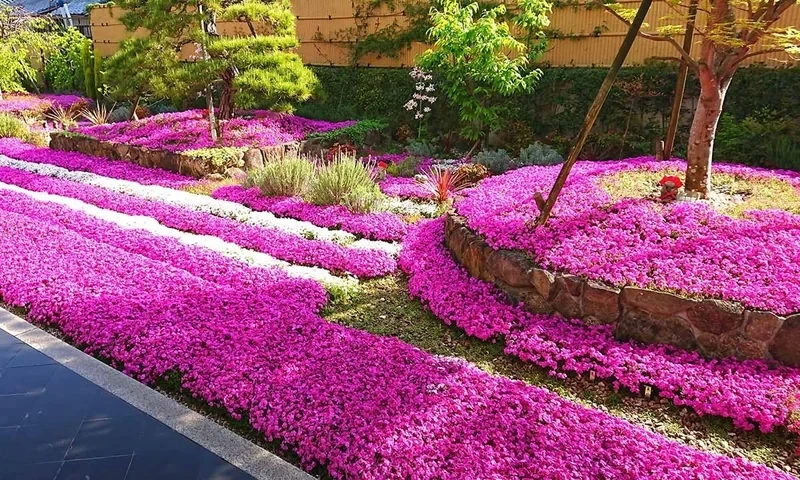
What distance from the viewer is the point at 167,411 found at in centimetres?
359

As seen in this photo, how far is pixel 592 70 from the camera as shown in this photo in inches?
398

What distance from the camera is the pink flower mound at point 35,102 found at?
16297 millimetres

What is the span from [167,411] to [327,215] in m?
3.97

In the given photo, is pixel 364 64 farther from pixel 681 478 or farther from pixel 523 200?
pixel 681 478

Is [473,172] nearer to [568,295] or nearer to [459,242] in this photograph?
[459,242]

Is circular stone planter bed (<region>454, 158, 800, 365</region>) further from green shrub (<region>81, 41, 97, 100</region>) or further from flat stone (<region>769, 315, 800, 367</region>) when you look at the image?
green shrub (<region>81, 41, 97, 100</region>)

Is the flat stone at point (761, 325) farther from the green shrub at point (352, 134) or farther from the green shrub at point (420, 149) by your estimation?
the green shrub at point (352, 134)

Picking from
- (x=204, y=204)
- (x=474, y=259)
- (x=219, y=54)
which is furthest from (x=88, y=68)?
(x=474, y=259)

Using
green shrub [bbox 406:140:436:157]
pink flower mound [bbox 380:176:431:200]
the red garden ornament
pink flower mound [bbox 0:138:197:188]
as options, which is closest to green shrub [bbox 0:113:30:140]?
pink flower mound [bbox 0:138:197:188]

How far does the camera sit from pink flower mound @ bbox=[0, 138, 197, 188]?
31.7ft

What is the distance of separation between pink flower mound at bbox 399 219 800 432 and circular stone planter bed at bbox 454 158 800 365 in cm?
15

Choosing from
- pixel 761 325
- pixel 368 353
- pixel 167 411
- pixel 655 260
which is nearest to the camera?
pixel 167 411

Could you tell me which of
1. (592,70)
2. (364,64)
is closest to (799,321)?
(592,70)

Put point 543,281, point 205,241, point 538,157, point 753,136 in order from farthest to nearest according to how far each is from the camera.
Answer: point 538,157, point 753,136, point 205,241, point 543,281
